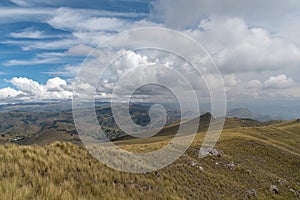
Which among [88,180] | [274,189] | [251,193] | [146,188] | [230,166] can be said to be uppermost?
[88,180]

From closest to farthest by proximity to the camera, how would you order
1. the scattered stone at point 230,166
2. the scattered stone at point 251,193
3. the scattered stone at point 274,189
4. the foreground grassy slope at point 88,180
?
the foreground grassy slope at point 88,180 < the scattered stone at point 251,193 < the scattered stone at point 274,189 < the scattered stone at point 230,166

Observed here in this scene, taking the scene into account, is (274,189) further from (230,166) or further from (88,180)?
(88,180)

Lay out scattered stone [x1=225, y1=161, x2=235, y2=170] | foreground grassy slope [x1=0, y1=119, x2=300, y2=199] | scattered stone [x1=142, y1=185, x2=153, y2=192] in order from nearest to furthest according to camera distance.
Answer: foreground grassy slope [x1=0, y1=119, x2=300, y2=199] → scattered stone [x1=142, y1=185, x2=153, y2=192] → scattered stone [x1=225, y1=161, x2=235, y2=170]

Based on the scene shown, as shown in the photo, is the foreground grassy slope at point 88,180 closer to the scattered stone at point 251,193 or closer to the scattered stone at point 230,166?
the scattered stone at point 251,193

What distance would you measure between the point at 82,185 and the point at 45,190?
263cm

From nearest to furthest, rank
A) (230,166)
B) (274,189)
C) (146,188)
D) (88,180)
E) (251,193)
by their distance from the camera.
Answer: (88,180)
(146,188)
(251,193)
(274,189)
(230,166)

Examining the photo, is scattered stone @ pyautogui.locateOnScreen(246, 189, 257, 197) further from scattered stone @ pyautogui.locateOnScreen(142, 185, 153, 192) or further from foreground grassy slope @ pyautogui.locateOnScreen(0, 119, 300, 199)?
scattered stone @ pyautogui.locateOnScreen(142, 185, 153, 192)

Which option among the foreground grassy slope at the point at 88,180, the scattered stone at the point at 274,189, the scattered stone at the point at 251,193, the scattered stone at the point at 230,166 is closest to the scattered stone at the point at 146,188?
the foreground grassy slope at the point at 88,180

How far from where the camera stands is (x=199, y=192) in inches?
A: 819

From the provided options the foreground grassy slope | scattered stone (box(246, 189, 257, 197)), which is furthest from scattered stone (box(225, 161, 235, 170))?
scattered stone (box(246, 189, 257, 197))

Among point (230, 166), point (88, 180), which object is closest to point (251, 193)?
point (230, 166)

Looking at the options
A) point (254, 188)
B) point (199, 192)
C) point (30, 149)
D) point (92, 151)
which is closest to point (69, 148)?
point (92, 151)

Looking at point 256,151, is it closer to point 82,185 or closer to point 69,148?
point 69,148

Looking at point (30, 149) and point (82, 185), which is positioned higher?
point (30, 149)
